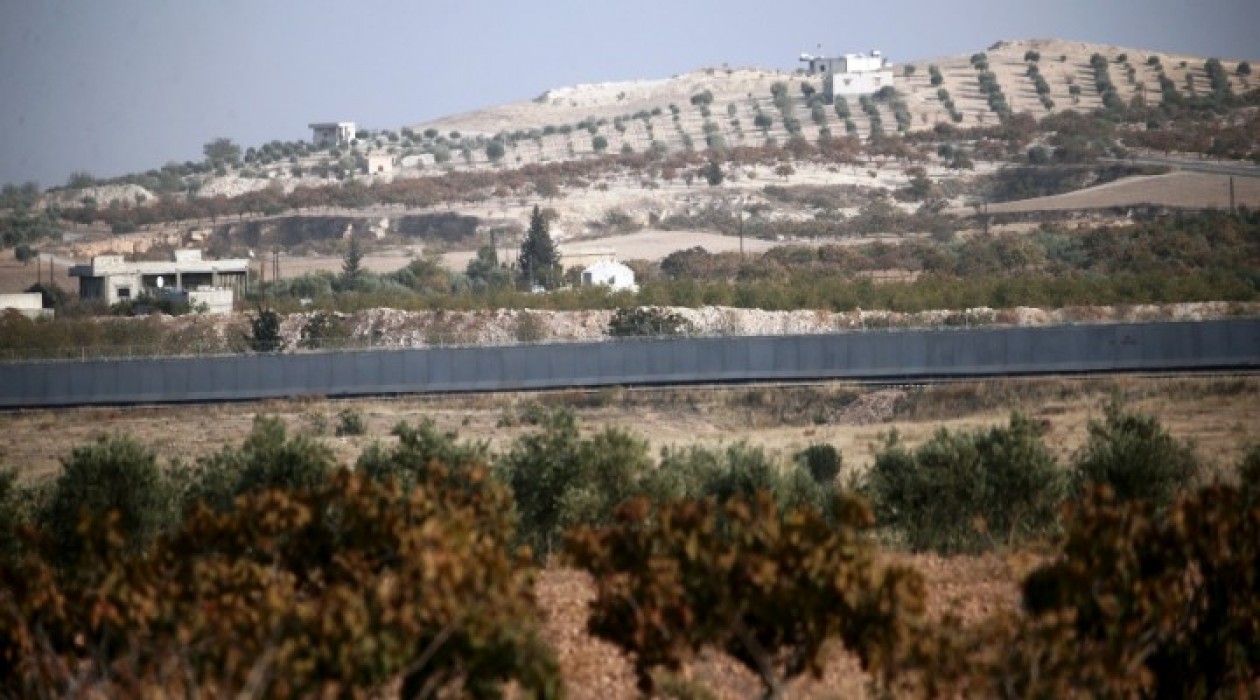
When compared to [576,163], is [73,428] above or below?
below

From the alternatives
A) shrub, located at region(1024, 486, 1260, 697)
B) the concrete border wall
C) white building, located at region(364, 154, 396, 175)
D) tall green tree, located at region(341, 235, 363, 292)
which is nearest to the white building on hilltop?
white building, located at region(364, 154, 396, 175)

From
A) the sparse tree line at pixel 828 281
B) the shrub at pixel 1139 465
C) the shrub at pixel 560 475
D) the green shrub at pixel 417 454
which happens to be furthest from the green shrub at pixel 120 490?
the sparse tree line at pixel 828 281

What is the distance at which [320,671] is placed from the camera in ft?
45.6

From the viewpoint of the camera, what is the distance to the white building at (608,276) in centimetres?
8131

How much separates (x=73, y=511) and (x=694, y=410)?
73.5 ft

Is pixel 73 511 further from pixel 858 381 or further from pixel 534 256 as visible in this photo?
pixel 534 256

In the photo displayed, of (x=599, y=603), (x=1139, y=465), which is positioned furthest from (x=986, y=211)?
(x=599, y=603)

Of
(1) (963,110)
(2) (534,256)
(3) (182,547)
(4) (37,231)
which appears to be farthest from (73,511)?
(1) (963,110)

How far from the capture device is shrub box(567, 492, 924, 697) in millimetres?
14492

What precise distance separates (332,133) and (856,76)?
49.8m

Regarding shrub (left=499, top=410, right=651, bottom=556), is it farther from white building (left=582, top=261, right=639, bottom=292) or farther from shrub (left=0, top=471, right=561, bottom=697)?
white building (left=582, top=261, right=639, bottom=292)

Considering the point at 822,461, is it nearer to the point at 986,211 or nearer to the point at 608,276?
the point at 608,276

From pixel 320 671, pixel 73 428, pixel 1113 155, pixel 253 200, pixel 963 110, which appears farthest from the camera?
pixel 963 110

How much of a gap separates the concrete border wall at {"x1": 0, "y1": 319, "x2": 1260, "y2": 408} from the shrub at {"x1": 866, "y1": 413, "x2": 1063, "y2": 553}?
59.7ft
